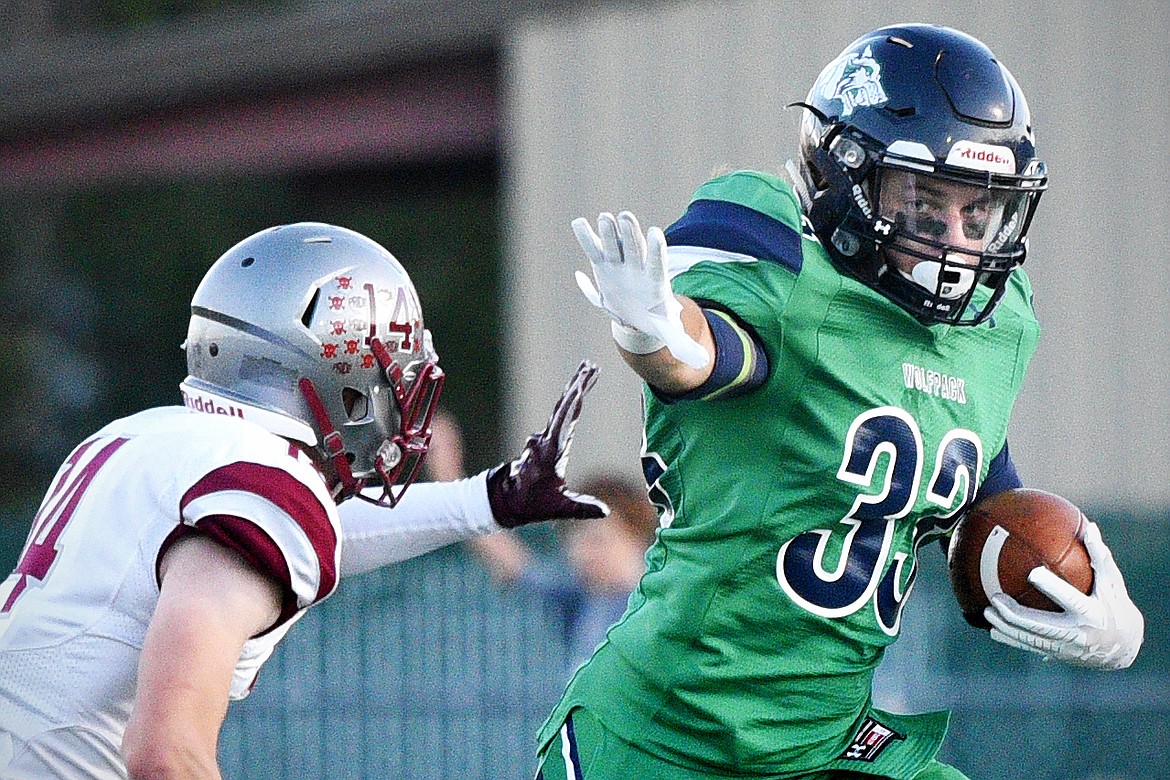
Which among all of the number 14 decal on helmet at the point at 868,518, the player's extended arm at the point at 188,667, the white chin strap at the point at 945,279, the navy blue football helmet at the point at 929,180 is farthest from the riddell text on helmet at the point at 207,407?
the white chin strap at the point at 945,279

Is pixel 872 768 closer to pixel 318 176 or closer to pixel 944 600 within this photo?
pixel 944 600

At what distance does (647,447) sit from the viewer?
325 centimetres

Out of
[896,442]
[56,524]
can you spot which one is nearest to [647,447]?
[896,442]

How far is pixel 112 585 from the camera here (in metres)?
2.60

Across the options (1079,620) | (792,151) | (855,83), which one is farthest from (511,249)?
(1079,620)

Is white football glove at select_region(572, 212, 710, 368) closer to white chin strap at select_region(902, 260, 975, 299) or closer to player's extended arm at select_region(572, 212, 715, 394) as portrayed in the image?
player's extended arm at select_region(572, 212, 715, 394)

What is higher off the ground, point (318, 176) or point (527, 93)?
point (527, 93)

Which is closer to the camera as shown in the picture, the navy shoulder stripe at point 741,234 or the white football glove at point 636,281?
the white football glove at point 636,281

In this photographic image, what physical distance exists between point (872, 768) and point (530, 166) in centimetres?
762

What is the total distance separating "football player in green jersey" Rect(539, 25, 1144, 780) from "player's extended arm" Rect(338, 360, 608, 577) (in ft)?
1.10

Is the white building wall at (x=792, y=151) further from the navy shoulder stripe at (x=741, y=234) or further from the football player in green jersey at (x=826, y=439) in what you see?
the navy shoulder stripe at (x=741, y=234)

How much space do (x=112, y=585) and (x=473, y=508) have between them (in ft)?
3.51

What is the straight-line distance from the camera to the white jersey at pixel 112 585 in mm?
2572

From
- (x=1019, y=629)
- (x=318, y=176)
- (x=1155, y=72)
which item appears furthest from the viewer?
(x=318, y=176)
